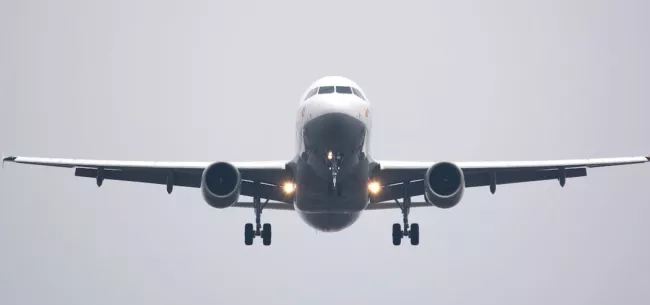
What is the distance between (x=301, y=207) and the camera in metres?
35.5

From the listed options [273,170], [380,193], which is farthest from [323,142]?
[380,193]

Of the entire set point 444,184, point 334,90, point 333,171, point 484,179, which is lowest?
point 444,184

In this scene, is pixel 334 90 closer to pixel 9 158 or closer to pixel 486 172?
pixel 486 172

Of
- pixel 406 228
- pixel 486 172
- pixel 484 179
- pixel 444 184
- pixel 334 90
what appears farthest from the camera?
pixel 406 228

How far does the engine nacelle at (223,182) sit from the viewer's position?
3278 centimetres

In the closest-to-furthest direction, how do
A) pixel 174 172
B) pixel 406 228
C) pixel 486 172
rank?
pixel 486 172, pixel 174 172, pixel 406 228

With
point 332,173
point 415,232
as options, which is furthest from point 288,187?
point 415,232

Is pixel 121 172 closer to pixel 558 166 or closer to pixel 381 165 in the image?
pixel 381 165

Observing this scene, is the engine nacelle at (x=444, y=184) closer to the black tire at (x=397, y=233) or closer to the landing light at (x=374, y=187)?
the landing light at (x=374, y=187)

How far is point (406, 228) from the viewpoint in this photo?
133 ft

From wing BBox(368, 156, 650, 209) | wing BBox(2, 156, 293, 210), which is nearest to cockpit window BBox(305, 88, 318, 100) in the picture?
wing BBox(2, 156, 293, 210)

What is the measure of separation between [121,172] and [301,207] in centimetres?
767

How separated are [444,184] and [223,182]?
23.8 ft

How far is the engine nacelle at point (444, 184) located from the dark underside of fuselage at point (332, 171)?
2.16 meters
